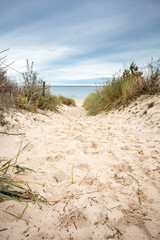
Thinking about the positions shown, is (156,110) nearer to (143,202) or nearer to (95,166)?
(95,166)

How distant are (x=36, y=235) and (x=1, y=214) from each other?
0.23m

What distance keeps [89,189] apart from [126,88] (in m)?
4.03

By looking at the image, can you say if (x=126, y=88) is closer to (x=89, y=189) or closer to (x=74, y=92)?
(x=89, y=189)

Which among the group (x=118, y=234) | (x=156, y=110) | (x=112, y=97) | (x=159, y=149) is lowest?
(x=118, y=234)

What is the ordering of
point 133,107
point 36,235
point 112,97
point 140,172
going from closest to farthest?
1. point 36,235
2. point 140,172
3. point 133,107
4. point 112,97

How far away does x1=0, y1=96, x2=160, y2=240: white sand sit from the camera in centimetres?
75

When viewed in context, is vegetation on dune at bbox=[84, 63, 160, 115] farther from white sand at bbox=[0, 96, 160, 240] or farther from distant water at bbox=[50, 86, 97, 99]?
white sand at bbox=[0, 96, 160, 240]

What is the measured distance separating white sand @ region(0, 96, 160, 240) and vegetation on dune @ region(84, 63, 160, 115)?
248 cm

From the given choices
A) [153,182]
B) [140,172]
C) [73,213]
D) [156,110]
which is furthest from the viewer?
[156,110]

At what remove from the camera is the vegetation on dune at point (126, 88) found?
403 cm

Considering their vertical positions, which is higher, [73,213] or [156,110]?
[156,110]

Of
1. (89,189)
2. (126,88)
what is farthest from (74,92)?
(89,189)

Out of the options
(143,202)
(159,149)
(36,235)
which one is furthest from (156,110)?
(36,235)

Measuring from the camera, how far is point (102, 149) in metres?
1.88
